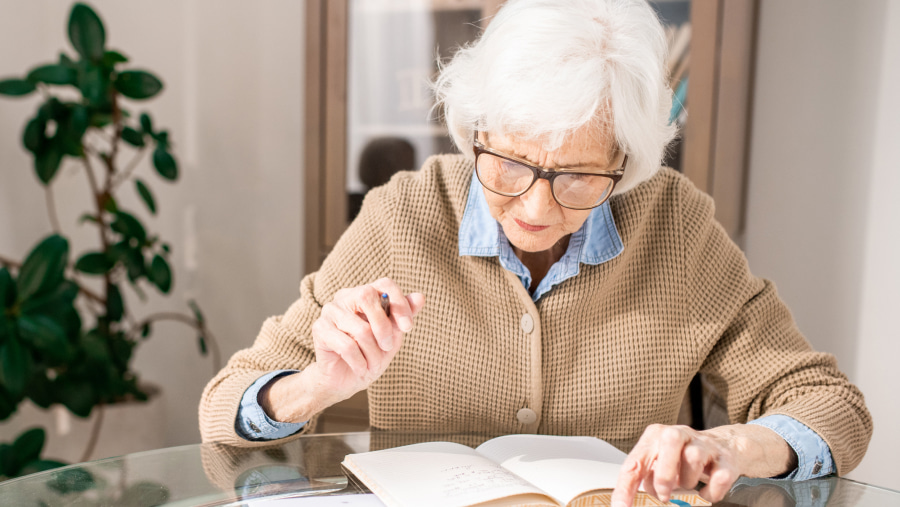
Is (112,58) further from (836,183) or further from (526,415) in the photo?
(836,183)

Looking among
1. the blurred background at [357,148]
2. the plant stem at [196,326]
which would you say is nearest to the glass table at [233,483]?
the blurred background at [357,148]

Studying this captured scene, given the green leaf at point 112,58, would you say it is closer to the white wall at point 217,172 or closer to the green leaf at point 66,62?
the green leaf at point 66,62

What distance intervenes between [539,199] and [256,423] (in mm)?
512

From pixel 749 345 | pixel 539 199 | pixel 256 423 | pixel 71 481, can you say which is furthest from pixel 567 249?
pixel 71 481

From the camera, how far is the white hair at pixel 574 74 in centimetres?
95

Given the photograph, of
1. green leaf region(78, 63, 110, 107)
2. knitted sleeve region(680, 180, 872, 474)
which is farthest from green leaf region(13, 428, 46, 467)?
knitted sleeve region(680, 180, 872, 474)

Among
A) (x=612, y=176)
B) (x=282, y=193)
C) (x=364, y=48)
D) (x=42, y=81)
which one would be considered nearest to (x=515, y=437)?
(x=612, y=176)

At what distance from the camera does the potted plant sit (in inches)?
69.4

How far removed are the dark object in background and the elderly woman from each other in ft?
3.37

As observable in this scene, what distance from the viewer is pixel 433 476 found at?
84 cm

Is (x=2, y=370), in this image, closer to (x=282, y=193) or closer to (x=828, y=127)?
(x=282, y=193)

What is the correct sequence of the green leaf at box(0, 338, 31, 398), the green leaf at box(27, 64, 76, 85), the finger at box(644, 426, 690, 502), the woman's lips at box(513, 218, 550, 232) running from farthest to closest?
1. the green leaf at box(27, 64, 76, 85)
2. the green leaf at box(0, 338, 31, 398)
3. the woman's lips at box(513, 218, 550, 232)
4. the finger at box(644, 426, 690, 502)

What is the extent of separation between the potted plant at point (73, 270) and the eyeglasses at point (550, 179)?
4.27ft

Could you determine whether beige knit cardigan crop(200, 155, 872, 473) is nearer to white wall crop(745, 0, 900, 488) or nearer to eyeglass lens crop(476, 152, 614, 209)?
eyeglass lens crop(476, 152, 614, 209)
